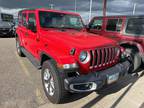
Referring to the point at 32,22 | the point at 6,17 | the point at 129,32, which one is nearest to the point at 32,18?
the point at 32,22

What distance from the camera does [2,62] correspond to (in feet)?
19.8

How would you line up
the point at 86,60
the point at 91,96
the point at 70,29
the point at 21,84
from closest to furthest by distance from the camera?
the point at 86,60
the point at 91,96
the point at 21,84
the point at 70,29

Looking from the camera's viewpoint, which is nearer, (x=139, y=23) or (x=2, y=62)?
(x=139, y=23)

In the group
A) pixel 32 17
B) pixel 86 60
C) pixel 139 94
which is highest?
pixel 32 17

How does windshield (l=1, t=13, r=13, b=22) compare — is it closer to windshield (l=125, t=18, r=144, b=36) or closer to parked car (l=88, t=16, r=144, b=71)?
parked car (l=88, t=16, r=144, b=71)

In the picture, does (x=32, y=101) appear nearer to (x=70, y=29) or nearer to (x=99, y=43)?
(x=99, y=43)

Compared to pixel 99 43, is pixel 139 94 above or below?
below

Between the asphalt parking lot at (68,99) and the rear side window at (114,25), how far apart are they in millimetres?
1817

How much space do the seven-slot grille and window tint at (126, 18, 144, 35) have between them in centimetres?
180

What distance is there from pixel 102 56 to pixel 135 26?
8.24 feet

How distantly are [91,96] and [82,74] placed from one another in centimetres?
92

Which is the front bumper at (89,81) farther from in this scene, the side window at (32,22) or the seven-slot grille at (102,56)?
the side window at (32,22)

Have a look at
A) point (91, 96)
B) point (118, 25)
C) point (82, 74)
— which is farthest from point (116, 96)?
point (118, 25)

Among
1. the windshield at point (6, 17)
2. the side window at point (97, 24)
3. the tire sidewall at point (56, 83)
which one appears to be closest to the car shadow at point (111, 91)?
the tire sidewall at point (56, 83)
